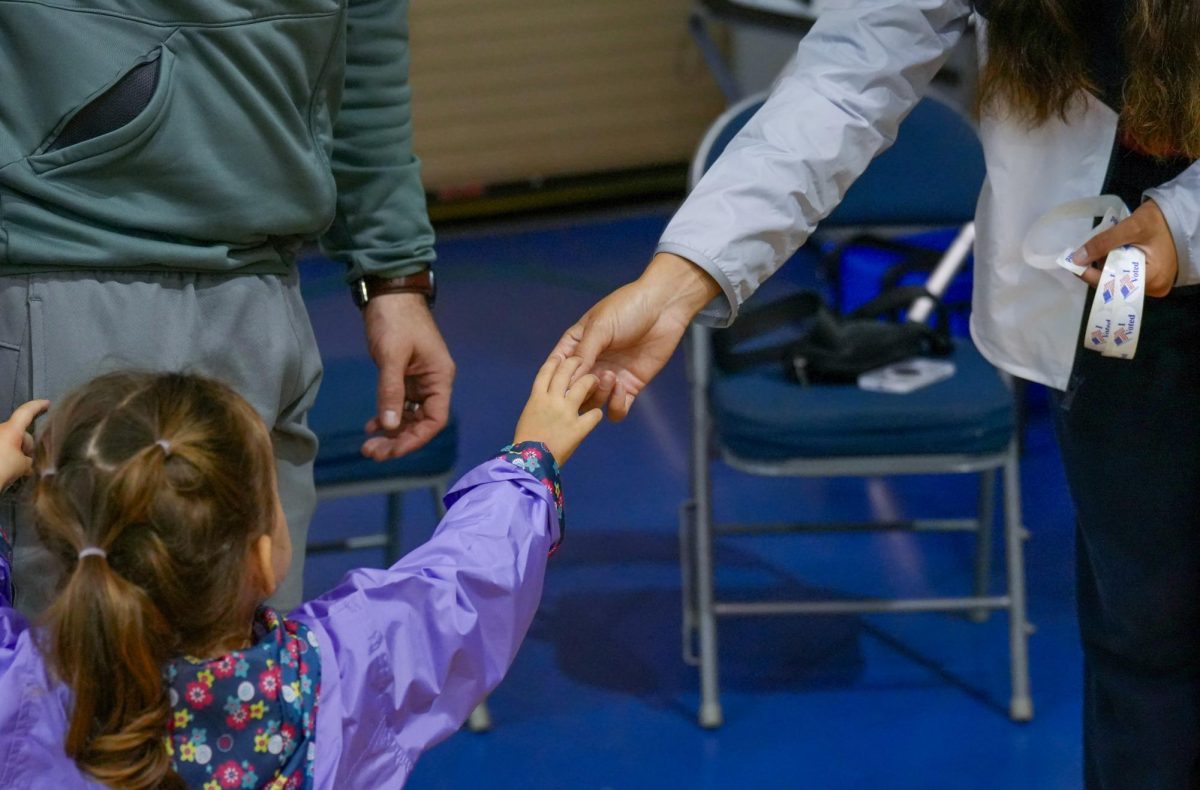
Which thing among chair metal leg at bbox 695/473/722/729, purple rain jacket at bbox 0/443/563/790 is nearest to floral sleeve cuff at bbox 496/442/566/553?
purple rain jacket at bbox 0/443/563/790

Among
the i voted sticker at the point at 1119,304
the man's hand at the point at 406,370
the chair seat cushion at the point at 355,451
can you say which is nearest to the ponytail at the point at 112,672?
the man's hand at the point at 406,370

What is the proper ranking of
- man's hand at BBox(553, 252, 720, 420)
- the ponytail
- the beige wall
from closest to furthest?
the ponytail, man's hand at BBox(553, 252, 720, 420), the beige wall

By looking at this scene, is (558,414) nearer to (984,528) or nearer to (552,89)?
(984,528)

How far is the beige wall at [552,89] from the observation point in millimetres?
6414

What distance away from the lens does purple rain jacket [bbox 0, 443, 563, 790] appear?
3.90 feet

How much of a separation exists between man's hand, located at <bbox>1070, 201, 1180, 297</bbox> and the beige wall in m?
5.26

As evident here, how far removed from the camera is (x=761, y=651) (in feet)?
9.76

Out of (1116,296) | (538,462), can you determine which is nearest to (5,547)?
(538,462)

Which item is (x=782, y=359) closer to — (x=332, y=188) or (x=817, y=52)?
(x=817, y=52)

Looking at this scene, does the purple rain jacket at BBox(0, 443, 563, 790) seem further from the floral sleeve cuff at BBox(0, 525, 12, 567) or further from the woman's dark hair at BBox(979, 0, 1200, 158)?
the woman's dark hair at BBox(979, 0, 1200, 158)

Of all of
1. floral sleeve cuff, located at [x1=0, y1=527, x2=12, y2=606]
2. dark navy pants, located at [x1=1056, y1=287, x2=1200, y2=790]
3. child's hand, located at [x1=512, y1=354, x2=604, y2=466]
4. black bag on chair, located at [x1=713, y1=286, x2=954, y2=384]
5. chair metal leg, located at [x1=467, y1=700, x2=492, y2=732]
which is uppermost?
child's hand, located at [x1=512, y1=354, x2=604, y2=466]

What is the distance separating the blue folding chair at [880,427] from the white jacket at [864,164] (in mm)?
969

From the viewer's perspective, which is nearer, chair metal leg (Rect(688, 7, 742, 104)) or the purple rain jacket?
the purple rain jacket

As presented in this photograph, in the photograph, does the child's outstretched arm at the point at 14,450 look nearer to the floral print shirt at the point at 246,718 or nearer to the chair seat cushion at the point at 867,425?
the floral print shirt at the point at 246,718
